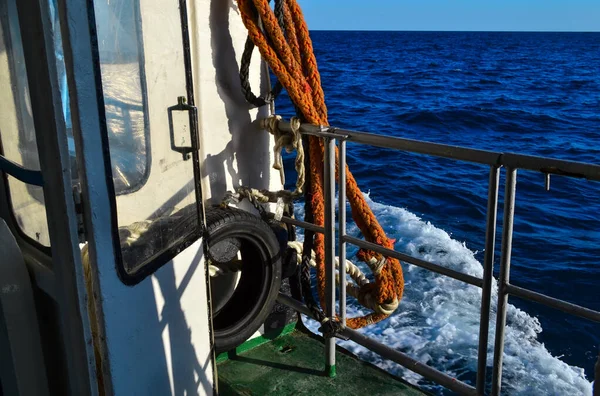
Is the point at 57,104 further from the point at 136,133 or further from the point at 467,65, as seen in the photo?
the point at 467,65

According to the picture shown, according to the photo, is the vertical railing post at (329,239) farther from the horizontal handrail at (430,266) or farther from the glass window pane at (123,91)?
the glass window pane at (123,91)

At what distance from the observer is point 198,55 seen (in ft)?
8.56

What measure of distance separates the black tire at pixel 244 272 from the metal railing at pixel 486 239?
0.21 m

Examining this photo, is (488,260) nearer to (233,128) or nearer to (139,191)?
(139,191)

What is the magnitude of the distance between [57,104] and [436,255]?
21.4ft

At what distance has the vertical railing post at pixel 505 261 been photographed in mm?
1932

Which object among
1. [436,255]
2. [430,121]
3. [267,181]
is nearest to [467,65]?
[430,121]

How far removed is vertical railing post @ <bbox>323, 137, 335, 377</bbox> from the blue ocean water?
1731mm

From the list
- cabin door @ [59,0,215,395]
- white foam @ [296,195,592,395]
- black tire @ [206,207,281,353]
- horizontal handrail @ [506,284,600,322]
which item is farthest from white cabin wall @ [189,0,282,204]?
white foam @ [296,195,592,395]

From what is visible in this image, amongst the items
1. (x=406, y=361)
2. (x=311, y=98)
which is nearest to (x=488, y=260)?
(x=406, y=361)

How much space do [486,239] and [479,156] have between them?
11.3 inches

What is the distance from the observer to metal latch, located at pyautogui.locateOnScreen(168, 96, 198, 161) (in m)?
1.77

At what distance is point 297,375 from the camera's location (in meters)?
2.96

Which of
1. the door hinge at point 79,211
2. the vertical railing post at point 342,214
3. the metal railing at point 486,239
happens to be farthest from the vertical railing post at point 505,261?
the door hinge at point 79,211
